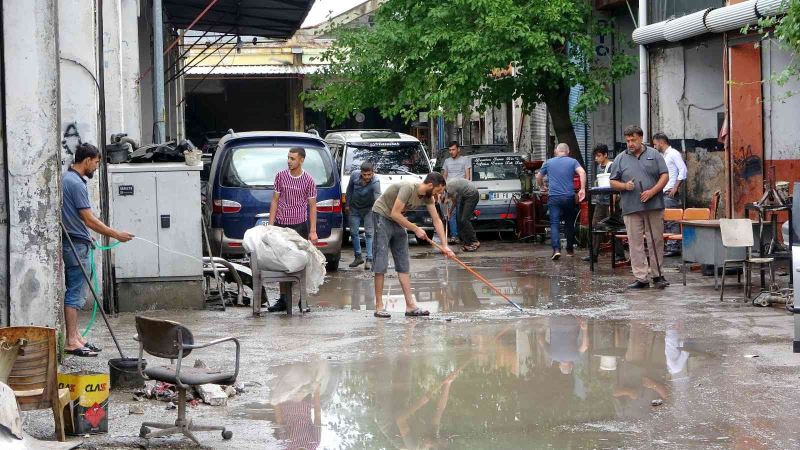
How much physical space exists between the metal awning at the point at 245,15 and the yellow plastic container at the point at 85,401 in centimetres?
1793

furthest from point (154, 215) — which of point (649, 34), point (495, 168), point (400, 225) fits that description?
point (649, 34)

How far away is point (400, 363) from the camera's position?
32.1 ft

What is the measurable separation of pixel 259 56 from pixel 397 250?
29.0 metres

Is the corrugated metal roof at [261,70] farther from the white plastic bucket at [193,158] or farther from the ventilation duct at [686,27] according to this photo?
the white plastic bucket at [193,158]

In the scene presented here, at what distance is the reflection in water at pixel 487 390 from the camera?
7480 millimetres

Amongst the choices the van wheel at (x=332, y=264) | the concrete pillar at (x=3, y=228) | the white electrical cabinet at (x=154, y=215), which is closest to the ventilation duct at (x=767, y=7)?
the van wheel at (x=332, y=264)

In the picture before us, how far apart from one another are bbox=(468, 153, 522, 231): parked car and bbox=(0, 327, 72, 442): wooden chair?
15259 mm

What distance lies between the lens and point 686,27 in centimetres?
1892


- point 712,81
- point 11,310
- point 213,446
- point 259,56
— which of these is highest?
point 259,56

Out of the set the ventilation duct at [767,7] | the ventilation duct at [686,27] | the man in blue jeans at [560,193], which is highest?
the ventilation duct at [686,27]

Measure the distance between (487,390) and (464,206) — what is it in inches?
473

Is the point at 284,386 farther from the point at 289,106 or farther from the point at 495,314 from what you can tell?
the point at 289,106

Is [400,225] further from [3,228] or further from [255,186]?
[3,228]

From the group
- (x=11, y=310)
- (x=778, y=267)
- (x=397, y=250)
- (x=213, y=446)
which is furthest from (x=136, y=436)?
(x=778, y=267)
